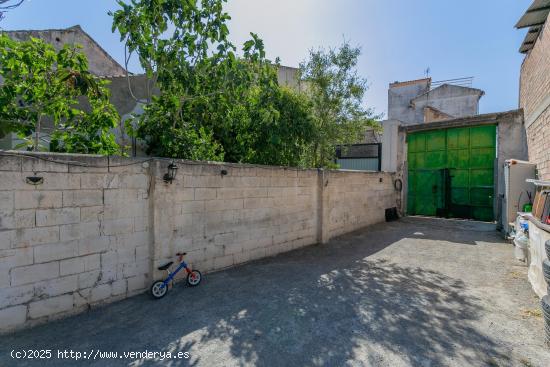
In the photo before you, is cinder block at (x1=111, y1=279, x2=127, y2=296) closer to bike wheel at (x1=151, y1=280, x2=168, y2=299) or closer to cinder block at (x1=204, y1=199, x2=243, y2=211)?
bike wheel at (x1=151, y1=280, x2=168, y2=299)

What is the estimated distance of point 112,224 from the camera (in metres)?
3.57

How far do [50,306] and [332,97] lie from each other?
683 cm

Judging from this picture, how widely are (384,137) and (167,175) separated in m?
9.15

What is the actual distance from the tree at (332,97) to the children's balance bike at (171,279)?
4173 millimetres

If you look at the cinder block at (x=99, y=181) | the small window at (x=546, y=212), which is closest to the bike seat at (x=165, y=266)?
the cinder block at (x=99, y=181)

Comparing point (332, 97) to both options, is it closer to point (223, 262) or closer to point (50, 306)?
point (223, 262)

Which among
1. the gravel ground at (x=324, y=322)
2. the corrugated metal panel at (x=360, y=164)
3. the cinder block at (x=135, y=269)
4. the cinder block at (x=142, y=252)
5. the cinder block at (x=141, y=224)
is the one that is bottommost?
the gravel ground at (x=324, y=322)

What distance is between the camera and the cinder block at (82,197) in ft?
10.6

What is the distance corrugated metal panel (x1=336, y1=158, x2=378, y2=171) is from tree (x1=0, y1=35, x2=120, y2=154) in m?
9.40

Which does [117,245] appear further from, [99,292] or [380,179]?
[380,179]

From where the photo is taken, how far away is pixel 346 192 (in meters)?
8.02

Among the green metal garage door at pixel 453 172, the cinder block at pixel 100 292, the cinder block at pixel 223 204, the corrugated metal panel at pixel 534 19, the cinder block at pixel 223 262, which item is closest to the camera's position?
the cinder block at pixel 100 292

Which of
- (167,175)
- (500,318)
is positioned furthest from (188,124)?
(500,318)

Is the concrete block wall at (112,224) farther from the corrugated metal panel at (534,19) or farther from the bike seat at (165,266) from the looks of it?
the corrugated metal panel at (534,19)
